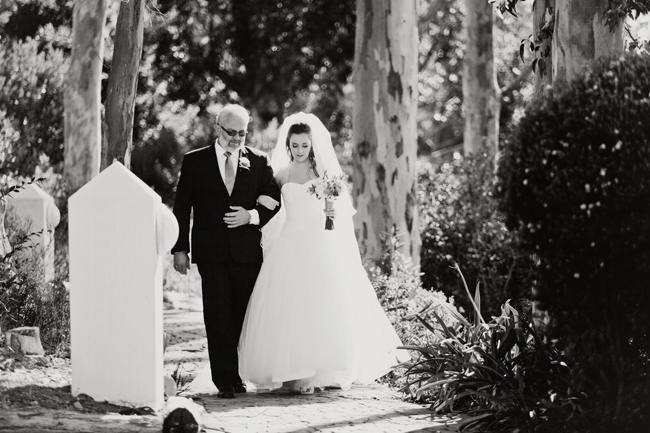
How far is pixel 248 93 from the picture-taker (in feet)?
A: 94.3

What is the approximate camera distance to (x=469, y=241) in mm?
15117

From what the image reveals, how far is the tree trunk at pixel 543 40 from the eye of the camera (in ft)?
29.7

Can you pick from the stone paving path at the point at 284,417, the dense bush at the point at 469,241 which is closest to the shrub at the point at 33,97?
the dense bush at the point at 469,241

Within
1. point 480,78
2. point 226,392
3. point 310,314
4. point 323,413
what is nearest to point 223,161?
point 310,314

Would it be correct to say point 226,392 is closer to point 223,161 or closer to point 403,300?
point 223,161

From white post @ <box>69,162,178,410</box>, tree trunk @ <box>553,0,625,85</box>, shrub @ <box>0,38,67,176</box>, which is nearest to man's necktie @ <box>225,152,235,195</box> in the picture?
white post @ <box>69,162,178,410</box>

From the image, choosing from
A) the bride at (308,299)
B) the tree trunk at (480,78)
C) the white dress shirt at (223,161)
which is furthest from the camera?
the tree trunk at (480,78)

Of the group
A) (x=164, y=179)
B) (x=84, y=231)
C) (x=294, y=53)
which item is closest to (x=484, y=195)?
(x=84, y=231)

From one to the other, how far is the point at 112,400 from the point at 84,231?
3.55 feet

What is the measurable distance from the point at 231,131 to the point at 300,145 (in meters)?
0.78

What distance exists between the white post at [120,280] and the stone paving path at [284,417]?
349mm

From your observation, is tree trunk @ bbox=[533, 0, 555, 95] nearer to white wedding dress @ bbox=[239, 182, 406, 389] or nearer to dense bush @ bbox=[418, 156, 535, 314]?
white wedding dress @ bbox=[239, 182, 406, 389]

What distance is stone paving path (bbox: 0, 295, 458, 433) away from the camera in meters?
6.37

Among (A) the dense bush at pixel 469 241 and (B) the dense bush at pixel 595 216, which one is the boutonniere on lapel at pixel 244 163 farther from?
(A) the dense bush at pixel 469 241
